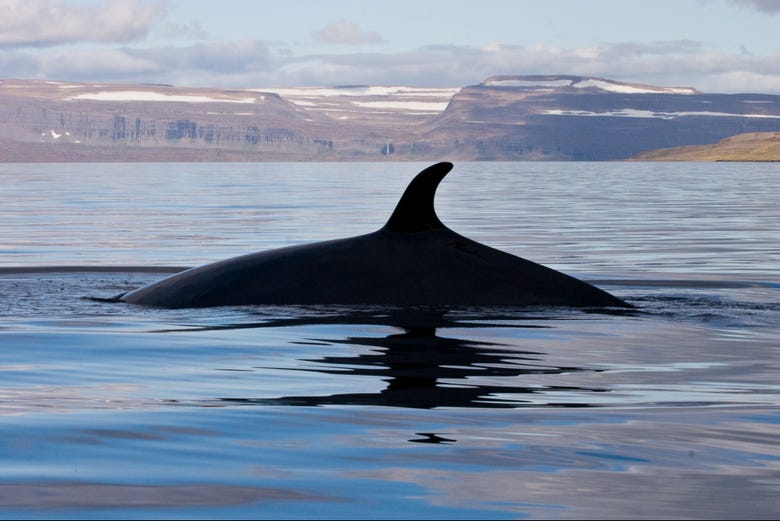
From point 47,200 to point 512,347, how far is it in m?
39.6

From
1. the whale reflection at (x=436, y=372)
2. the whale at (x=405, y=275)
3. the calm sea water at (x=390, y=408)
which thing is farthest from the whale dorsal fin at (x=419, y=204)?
the whale reflection at (x=436, y=372)

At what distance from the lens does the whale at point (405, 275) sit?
1038cm

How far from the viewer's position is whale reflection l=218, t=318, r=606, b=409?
20.1ft

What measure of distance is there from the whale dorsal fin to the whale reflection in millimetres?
1130

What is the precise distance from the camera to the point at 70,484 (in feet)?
13.8

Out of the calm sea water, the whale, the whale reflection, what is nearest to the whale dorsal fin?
the whale

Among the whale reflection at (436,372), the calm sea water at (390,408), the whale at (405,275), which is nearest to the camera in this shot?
the calm sea water at (390,408)

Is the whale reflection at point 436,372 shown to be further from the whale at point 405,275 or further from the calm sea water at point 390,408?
the whale at point 405,275

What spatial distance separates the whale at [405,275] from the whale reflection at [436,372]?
1046mm

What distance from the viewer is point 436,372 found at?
716cm

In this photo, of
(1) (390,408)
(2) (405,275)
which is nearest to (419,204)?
(2) (405,275)

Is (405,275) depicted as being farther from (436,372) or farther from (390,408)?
(390,408)

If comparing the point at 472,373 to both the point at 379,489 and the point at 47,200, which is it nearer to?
the point at 379,489

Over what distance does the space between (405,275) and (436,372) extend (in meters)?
3.33
